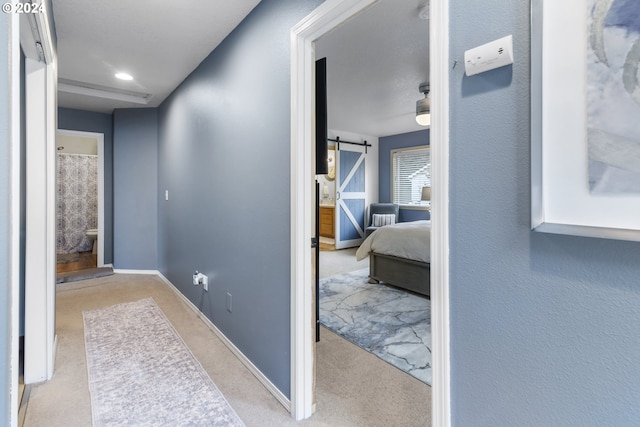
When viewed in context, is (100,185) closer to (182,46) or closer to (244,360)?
(182,46)

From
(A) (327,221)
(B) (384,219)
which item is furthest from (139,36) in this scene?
(B) (384,219)

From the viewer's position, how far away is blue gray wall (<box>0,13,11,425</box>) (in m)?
0.77

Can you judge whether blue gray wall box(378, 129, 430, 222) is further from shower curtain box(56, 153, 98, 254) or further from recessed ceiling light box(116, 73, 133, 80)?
shower curtain box(56, 153, 98, 254)

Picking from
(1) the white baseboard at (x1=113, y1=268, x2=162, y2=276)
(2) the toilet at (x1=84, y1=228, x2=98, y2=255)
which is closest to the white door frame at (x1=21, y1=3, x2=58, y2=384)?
(1) the white baseboard at (x1=113, y1=268, x2=162, y2=276)

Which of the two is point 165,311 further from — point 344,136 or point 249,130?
point 344,136

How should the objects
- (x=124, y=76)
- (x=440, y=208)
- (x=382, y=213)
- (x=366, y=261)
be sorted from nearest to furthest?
(x=440, y=208), (x=124, y=76), (x=366, y=261), (x=382, y=213)

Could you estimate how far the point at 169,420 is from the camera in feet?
5.44

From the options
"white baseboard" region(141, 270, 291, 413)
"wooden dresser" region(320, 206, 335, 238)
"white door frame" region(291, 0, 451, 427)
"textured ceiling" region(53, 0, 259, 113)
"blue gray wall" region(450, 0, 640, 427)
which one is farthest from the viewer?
"wooden dresser" region(320, 206, 335, 238)

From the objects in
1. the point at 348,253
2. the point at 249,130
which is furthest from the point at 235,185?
the point at 348,253

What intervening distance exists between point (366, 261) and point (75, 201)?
552 cm

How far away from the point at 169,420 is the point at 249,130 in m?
1.72

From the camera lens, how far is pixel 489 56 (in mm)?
875

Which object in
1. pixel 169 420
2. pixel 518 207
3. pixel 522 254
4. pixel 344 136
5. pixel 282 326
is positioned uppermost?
pixel 344 136

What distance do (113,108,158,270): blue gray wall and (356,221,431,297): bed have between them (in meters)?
3.03
